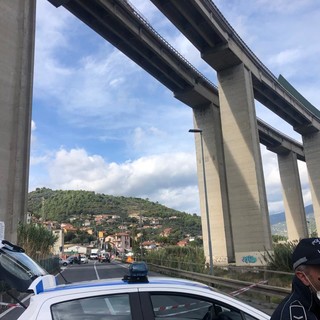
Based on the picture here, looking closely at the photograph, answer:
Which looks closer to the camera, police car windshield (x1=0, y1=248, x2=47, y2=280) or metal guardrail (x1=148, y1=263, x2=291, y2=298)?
police car windshield (x1=0, y1=248, x2=47, y2=280)

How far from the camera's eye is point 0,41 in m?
19.7

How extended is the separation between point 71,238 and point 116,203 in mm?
48004

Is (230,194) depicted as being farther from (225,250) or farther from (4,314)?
(4,314)

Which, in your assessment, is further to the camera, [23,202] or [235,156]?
[235,156]

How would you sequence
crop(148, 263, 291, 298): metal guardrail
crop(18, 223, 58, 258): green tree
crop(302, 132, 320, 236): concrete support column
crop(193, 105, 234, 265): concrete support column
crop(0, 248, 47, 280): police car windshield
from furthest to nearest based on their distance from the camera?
crop(302, 132, 320, 236): concrete support column
crop(193, 105, 234, 265): concrete support column
crop(18, 223, 58, 258): green tree
crop(148, 263, 291, 298): metal guardrail
crop(0, 248, 47, 280): police car windshield

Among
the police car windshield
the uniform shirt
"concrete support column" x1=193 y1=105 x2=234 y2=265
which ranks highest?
"concrete support column" x1=193 y1=105 x2=234 y2=265

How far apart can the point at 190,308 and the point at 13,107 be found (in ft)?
61.8

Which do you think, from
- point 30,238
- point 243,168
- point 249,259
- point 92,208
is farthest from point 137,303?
point 92,208

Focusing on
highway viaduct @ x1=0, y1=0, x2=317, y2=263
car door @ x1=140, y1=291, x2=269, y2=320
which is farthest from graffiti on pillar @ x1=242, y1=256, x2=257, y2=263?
car door @ x1=140, y1=291, x2=269, y2=320

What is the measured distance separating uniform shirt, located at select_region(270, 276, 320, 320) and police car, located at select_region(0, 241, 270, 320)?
4.26 feet

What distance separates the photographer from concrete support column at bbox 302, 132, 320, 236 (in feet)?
188

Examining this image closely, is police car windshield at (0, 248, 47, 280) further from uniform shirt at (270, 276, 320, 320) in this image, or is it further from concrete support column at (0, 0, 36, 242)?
concrete support column at (0, 0, 36, 242)

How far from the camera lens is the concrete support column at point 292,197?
2419 inches

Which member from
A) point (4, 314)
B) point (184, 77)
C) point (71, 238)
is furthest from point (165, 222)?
point (4, 314)
